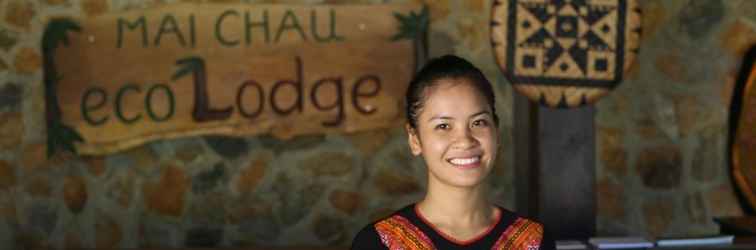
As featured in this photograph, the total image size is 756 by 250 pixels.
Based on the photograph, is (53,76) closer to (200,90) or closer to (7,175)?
(7,175)

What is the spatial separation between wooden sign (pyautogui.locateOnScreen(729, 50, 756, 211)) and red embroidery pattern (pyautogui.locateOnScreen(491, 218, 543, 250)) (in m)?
2.63

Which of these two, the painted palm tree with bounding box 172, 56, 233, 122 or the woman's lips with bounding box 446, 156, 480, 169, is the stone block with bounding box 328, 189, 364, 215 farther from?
the woman's lips with bounding box 446, 156, 480, 169

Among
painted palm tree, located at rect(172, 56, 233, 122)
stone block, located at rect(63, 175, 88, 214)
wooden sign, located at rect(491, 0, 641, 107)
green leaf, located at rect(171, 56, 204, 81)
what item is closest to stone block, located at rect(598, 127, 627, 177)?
wooden sign, located at rect(491, 0, 641, 107)

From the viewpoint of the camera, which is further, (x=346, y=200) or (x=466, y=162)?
(x=346, y=200)

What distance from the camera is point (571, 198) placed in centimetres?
290

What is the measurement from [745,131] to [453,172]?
2.77m

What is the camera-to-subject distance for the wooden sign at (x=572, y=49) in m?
2.60

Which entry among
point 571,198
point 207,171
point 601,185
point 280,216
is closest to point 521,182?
point 571,198

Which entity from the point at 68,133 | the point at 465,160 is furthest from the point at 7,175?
the point at 465,160

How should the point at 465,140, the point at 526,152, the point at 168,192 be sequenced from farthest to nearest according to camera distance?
the point at 168,192 → the point at 526,152 → the point at 465,140

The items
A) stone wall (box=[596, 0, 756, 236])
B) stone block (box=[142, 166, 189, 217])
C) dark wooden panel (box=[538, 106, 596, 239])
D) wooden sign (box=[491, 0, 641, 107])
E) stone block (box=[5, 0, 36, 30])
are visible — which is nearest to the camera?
wooden sign (box=[491, 0, 641, 107])

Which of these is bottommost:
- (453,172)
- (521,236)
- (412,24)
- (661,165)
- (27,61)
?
(661,165)

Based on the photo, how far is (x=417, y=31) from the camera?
146 inches

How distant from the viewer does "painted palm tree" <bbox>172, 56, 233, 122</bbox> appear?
11.9 feet
